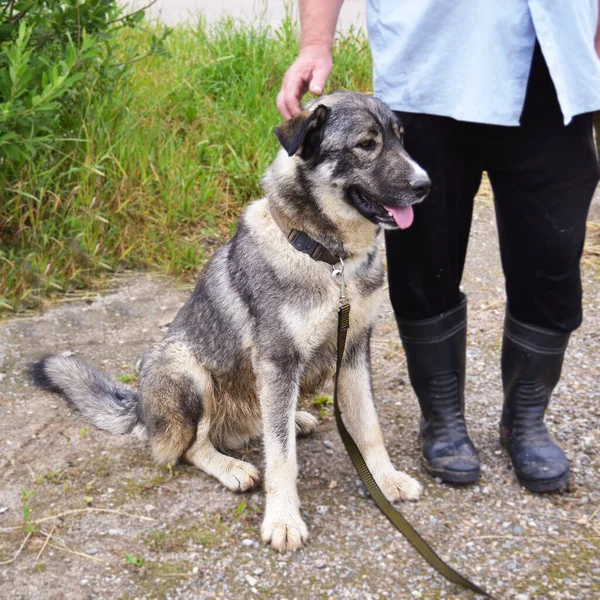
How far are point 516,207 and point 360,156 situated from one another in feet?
1.78

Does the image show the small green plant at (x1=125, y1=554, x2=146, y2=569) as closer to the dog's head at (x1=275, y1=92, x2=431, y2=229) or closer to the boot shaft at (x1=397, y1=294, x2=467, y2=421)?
the boot shaft at (x1=397, y1=294, x2=467, y2=421)

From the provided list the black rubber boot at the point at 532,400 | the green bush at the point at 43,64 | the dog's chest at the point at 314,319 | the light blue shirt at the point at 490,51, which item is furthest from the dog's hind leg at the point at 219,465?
the green bush at the point at 43,64

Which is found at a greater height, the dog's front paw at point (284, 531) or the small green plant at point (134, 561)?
the small green plant at point (134, 561)

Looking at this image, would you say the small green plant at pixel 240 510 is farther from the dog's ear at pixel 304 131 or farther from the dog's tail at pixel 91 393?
the dog's ear at pixel 304 131

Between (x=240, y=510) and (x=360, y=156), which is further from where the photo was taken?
(x=240, y=510)

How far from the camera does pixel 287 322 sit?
8.70ft

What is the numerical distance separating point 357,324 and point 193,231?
2.34 metres

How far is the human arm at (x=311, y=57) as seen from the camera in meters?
2.50

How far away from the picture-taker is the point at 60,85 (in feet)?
12.7

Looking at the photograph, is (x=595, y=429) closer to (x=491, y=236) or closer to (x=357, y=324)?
(x=357, y=324)

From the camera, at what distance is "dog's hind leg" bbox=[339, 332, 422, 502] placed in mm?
2863

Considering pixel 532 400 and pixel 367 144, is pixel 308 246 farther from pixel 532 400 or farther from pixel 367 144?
pixel 532 400

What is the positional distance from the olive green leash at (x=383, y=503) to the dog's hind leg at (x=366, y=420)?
0.39 ft

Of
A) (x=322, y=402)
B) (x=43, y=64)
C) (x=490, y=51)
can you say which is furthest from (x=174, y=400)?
(x=43, y=64)
